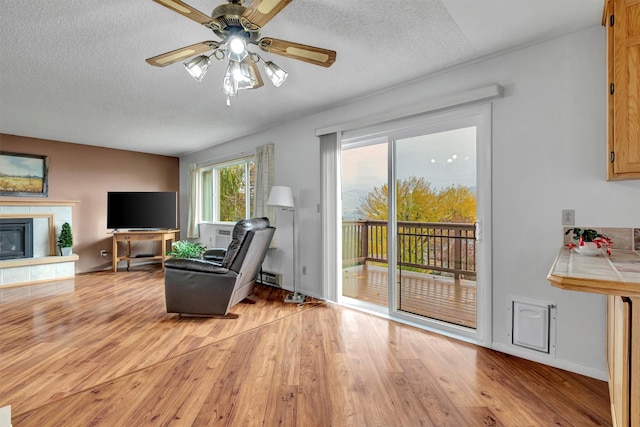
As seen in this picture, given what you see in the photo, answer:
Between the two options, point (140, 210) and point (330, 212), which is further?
point (140, 210)

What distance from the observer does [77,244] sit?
5852 mm

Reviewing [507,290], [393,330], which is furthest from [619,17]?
[393,330]

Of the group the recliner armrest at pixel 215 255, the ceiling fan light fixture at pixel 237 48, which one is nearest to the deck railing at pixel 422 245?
the recliner armrest at pixel 215 255

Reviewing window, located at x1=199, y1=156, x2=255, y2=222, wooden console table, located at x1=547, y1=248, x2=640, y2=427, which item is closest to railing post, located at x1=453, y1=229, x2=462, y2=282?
wooden console table, located at x1=547, y1=248, x2=640, y2=427

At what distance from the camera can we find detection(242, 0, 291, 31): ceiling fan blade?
1526 millimetres

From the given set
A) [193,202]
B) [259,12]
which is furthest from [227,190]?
[259,12]

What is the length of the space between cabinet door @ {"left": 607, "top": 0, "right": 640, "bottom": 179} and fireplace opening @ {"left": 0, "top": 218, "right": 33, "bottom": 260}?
23.4 ft

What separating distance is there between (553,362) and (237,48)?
300 cm

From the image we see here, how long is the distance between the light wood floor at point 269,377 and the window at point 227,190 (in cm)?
267

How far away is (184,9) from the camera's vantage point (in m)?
1.60

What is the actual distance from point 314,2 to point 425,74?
1435 millimetres

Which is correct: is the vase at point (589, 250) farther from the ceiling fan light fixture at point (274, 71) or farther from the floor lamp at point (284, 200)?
the floor lamp at point (284, 200)

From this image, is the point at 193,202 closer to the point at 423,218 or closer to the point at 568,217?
the point at 423,218

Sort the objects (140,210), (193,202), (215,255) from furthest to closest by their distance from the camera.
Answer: (193,202) → (140,210) → (215,255)
